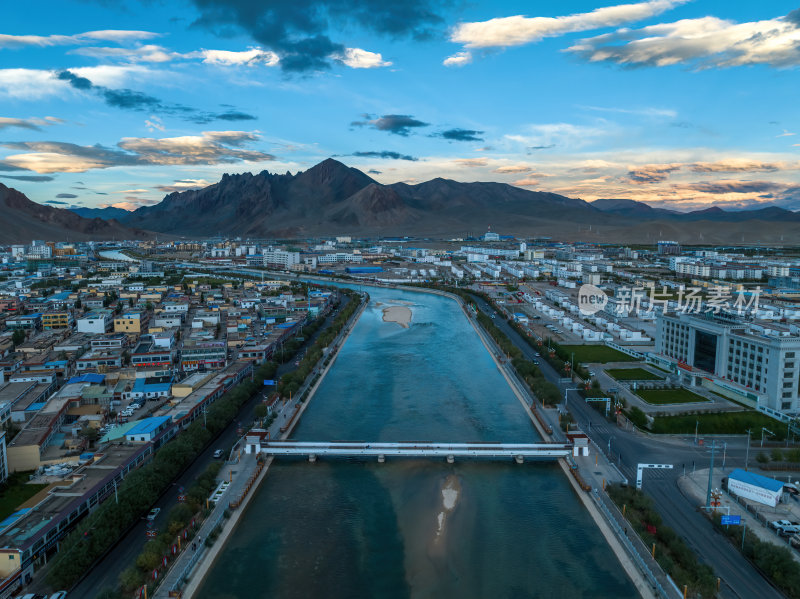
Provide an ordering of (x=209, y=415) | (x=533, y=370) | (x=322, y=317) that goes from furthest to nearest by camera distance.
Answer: (x=322, y=317), (x=533, y=370), (x=209, y=415)

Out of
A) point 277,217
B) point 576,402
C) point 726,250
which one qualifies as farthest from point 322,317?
point 277,217

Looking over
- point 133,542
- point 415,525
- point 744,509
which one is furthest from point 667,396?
point 133,542

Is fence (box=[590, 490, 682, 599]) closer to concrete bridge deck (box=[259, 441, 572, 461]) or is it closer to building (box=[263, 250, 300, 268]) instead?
Result: concrete bridge deck (box=[259, 441, 572, 461])

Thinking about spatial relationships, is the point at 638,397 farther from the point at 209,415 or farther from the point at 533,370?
the point at 209,415

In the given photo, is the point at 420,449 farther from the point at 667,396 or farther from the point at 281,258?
the point at 281,258

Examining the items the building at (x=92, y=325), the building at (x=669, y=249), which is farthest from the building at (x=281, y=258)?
the building at (x=669, y=249)

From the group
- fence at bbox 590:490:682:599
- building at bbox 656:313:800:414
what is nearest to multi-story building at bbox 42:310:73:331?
fence at bbox 590:490:682:599

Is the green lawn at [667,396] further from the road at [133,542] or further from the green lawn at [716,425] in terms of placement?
the road at [133,542]
